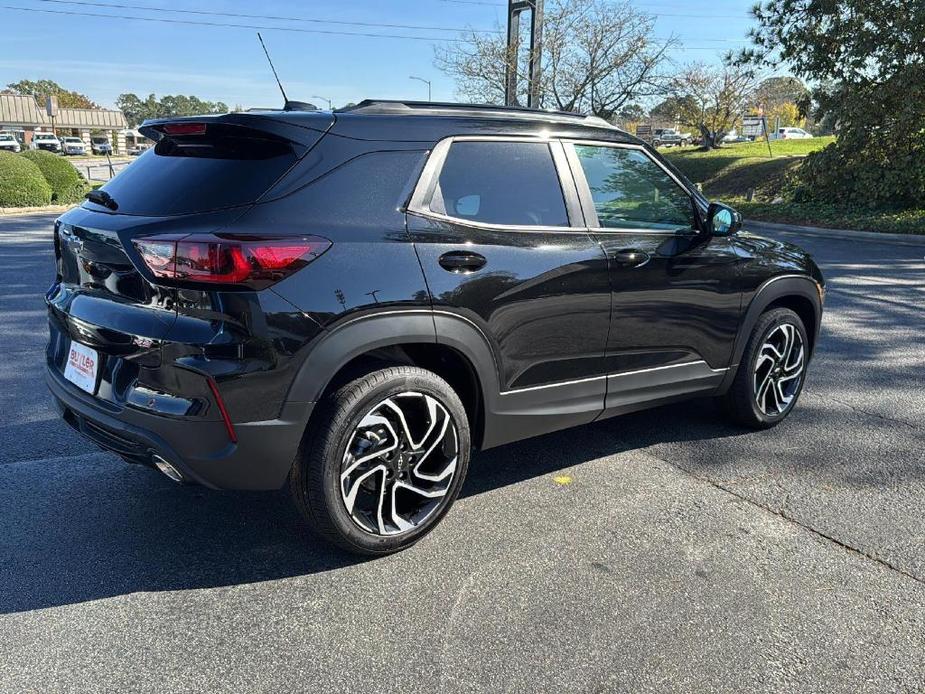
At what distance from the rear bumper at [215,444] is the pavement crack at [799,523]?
2155 millimetres

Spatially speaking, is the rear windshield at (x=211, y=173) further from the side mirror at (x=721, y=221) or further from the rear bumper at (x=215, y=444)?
the side mirror at (x=721, y=221)

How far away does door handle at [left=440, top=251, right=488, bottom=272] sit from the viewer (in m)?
3.08

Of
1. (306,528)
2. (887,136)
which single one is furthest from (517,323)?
(887,136)

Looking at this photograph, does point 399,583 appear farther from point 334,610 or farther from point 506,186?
point 506,186

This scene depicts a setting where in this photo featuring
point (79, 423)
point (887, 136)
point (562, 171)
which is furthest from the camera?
point (887, 136)

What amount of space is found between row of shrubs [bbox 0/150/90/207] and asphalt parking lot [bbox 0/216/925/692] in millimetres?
17979

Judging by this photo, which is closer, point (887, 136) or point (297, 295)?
point (297, 295)

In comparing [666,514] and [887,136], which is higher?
[887,136]

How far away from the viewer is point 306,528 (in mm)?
3195

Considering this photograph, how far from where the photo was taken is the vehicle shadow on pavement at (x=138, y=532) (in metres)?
2.93

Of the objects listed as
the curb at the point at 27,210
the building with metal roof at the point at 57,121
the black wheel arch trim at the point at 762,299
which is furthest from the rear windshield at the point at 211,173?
the building with metal roof at the point at 57,121

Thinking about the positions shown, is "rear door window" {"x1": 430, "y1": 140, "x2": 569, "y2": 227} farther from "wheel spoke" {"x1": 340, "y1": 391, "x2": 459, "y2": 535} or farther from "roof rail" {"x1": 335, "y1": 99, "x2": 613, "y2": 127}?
"wheel spoke" {"x1": 340, "y1": 391, "x2": 459, "y2": 535}

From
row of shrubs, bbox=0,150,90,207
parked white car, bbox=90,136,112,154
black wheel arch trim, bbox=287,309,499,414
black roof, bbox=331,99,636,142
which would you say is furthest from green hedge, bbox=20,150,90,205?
parked white car, bbox=90,136,112,154

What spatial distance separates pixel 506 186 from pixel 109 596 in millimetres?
2288
